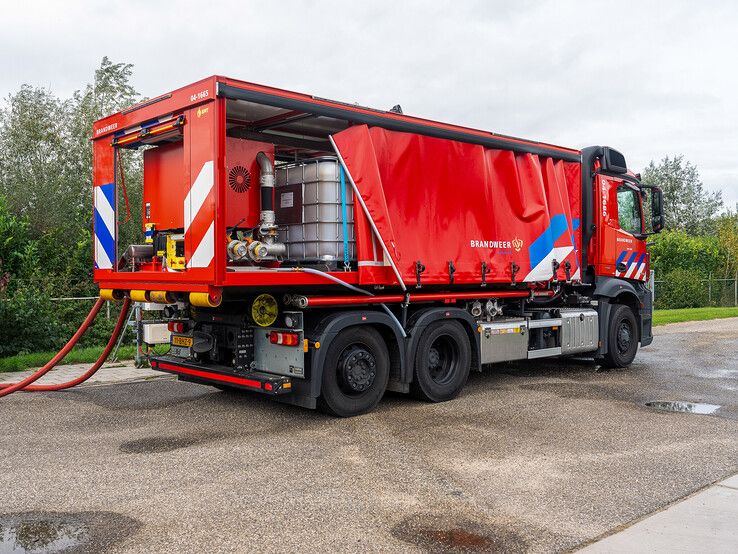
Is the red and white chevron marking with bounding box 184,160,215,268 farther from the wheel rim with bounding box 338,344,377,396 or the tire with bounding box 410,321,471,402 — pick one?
the tire with bounding box 410,321,471,402

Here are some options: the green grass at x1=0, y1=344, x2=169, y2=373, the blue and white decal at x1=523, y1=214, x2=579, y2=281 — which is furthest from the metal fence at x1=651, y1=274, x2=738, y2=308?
the green grass at x1=0, y1=344, x2=169, y2=373

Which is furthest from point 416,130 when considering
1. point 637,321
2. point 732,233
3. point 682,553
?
point 732,233

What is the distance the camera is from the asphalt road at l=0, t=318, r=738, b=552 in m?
4.37

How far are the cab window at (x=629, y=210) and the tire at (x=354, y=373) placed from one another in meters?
5.73

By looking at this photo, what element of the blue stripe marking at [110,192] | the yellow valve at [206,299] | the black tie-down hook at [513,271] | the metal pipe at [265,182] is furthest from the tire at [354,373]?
the blue stripe marking at [110,192]

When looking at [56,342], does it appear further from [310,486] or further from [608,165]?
[608,165]

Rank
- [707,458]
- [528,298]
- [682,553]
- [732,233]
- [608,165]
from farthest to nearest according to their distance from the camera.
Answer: [732,233]
[608,165]
[528,298]
[707,458]
[682,553]

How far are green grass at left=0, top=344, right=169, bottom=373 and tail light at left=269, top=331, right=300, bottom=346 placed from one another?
366 centimetres

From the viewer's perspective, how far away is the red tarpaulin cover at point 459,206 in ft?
25.3

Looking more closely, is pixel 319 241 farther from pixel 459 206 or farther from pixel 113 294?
pixel 113 294

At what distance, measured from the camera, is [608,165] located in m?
11.3

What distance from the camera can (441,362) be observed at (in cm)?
887

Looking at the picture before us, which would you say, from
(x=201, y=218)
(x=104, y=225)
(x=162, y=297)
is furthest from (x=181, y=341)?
(x=201, y=218)

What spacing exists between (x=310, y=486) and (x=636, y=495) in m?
2.31
